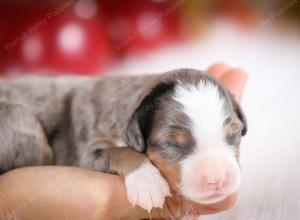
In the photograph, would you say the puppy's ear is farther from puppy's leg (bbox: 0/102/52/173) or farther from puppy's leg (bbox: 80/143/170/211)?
puppy's leg (bbox: 0/102/52/173)

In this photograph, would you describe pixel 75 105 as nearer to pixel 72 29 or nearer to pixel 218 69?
pixel 72 29

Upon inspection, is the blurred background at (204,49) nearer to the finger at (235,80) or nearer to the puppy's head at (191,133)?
the finger at (235,80)

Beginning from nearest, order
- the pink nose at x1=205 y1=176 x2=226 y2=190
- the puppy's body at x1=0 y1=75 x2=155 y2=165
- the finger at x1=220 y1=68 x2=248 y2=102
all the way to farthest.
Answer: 1. the pink nose at x1=205 y1=176 x2=226 y2=190
2. the puppy's body at x1=0 y1=75 x2=155 y2=165
3. the finger at x1=220 y1=68 x2=248 y2=102

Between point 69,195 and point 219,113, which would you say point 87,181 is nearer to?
point 69,195

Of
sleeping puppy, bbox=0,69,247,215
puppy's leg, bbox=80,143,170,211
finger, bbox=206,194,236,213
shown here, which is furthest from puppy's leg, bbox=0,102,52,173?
finger, bbox=206,194,236,213

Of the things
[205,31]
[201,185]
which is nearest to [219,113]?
[201,185]
